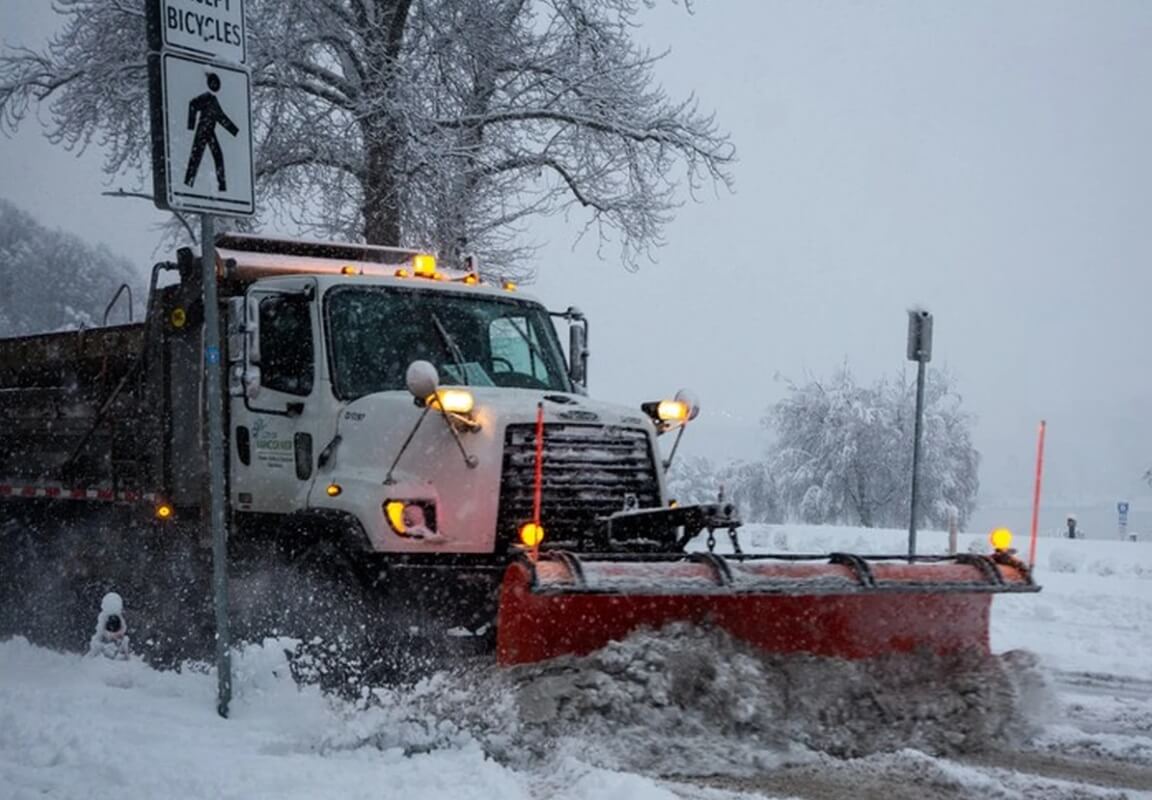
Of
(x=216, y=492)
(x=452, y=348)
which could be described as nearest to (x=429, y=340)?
(x=452, y=348)

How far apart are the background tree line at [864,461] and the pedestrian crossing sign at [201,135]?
1633 inches

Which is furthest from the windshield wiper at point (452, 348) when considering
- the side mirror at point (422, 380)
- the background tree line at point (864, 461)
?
the background tree line at point (864, 461)

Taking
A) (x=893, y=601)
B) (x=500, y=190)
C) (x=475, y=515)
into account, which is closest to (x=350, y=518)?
(x=475, y=515)

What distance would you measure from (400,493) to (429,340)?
1.28 meters

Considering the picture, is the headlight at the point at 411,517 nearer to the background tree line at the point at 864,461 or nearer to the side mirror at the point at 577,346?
the side mirror at the point at 577,346

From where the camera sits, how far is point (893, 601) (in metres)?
6.55

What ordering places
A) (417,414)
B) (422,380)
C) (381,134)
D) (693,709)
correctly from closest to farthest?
1. (693,709)
2. (422,380)
3. (417,414)
4. (381,134)

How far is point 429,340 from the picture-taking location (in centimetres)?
769

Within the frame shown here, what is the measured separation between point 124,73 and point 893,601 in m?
12.8

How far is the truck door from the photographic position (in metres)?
7.41

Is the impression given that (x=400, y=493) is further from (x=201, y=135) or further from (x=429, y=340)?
(x=201, y=135)

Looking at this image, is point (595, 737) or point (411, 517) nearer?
point (595, 737)

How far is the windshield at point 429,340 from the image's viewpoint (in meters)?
7.45

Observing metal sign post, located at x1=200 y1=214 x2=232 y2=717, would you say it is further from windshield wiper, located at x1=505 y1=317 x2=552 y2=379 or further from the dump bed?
windshield wiper, located at x1=505 y1=317 x2=552 y2=379
